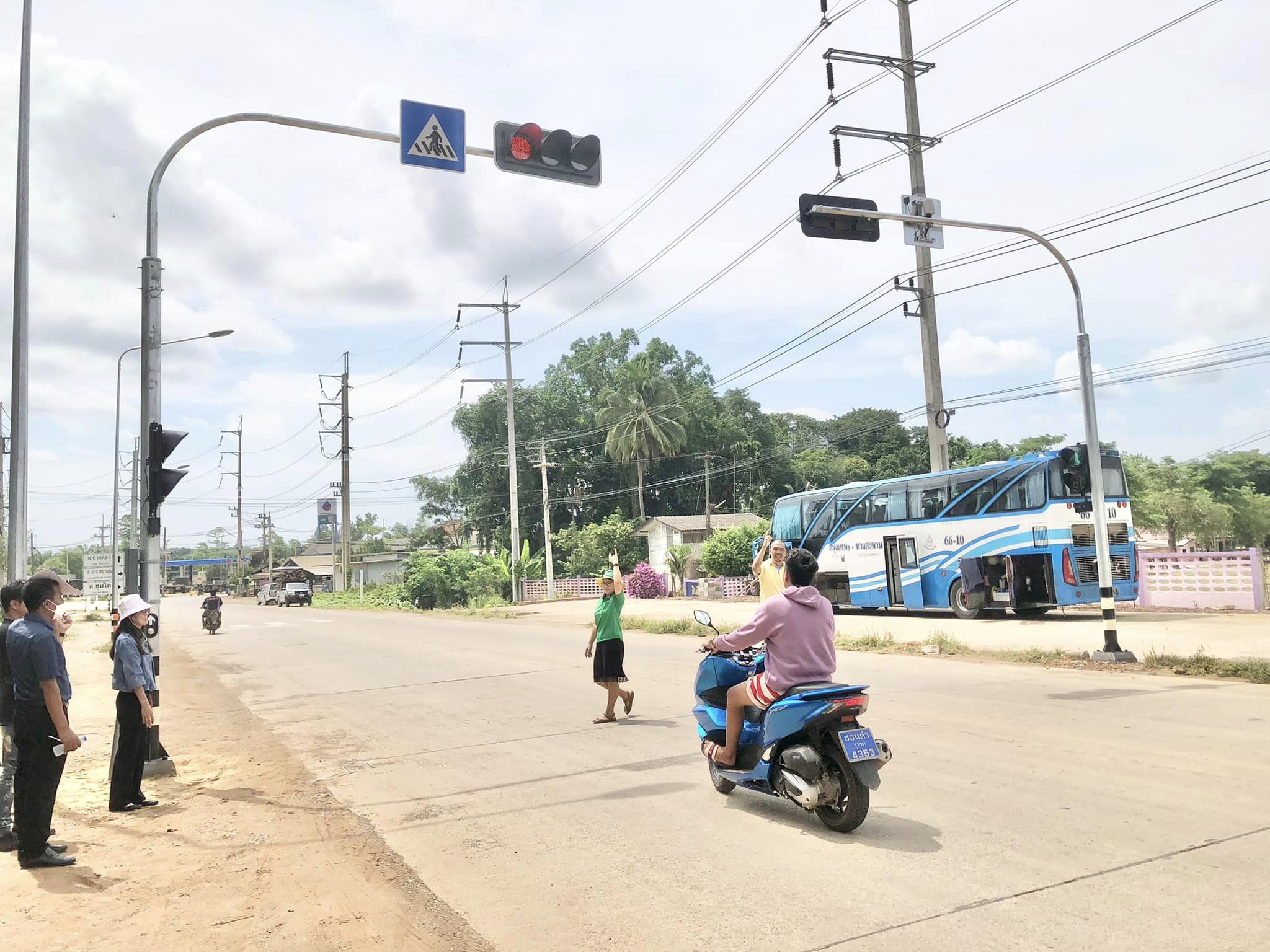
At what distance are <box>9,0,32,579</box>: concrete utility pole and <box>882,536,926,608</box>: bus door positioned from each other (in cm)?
2032

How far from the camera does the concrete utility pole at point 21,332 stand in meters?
10.0

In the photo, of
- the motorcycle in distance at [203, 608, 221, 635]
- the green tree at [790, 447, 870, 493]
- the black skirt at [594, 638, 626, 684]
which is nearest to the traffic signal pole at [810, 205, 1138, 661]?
the black skirt at [594, 638, 626, 684]

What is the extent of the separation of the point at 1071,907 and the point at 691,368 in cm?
7064

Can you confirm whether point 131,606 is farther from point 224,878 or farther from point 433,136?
point 433,136

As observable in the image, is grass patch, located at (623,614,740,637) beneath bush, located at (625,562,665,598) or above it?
beneath

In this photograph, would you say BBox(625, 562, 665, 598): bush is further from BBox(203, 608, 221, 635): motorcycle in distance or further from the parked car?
the parked car

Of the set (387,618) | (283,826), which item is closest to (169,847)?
(283,826)

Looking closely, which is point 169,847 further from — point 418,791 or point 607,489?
point 607,489

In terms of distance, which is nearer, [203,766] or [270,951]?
[270,951]

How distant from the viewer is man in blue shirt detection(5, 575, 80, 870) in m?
5.61

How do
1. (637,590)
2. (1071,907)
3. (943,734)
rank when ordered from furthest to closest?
1. (637,590)
2. (943,734)
3. (1071,907)

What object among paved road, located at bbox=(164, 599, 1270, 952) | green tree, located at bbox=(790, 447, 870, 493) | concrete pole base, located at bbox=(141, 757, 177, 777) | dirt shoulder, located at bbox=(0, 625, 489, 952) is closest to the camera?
paved road, located at bbox=(164, 599, 1270, 952)

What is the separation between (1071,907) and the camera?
164 inches

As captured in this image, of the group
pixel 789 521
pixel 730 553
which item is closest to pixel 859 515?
pixel 789 521
